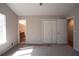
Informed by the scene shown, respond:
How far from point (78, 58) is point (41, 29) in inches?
255

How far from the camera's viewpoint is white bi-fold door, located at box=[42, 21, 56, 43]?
8406 mm

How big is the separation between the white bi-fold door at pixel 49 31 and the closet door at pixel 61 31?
1.01 feet

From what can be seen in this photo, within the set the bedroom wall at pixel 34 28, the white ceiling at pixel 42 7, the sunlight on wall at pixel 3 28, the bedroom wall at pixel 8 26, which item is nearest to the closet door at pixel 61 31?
the bedroom wall at pixel 34 28

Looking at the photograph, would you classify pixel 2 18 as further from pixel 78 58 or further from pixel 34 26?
pixel 78 58

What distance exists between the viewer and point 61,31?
847 cm

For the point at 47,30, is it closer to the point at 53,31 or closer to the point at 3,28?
the point at 53,31

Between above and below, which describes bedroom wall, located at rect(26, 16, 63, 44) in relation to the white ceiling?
below

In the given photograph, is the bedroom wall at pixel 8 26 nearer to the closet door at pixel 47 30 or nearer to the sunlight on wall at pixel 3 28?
the sunlight on wall at pixel 3 28

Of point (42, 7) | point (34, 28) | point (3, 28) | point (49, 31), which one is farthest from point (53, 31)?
point (3, 28)

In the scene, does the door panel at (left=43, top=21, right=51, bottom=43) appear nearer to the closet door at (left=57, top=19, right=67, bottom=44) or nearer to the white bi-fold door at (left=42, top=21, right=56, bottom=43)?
the white bi-fold door at (left=42, top=21, right=56, bottom=43)

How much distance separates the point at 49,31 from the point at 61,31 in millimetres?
905

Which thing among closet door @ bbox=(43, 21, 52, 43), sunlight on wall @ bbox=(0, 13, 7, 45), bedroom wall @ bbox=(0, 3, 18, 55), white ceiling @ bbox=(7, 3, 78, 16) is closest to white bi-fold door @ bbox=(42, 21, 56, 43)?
closet door @ bbox=(43, 21, 52, 43)

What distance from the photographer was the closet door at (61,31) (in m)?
8.39

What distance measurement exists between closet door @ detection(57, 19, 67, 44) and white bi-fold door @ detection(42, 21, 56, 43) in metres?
0.31
